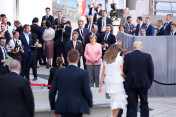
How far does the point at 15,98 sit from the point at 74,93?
0.87 metres

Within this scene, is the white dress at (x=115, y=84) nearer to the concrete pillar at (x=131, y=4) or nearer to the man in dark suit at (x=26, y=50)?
the man in dark suit at (x=26, y=50)

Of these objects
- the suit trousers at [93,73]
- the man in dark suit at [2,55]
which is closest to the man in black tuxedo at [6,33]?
the man in dark suit at [2,55]

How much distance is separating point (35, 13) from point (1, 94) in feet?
66.3

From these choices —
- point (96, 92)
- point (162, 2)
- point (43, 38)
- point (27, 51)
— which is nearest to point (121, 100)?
point (96, 92)

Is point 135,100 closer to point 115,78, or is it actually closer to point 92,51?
point 115,78

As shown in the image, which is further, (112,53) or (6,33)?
(6,33)

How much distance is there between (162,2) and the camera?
86.7 ft

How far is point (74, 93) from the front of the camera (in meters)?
7.15

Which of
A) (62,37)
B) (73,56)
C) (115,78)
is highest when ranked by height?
(73,56)

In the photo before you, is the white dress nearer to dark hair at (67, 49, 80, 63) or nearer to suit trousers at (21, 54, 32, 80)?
dark hair at (67, 49, 80, 63)

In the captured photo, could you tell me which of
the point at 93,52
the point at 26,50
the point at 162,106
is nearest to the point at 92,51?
the point at 93,52

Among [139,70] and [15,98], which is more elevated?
[139,70]

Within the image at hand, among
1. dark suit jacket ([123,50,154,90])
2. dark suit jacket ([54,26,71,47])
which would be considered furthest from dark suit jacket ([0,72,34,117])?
dark suit jacket ([54,26,71,47])

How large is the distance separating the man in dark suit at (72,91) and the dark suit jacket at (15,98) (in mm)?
474
